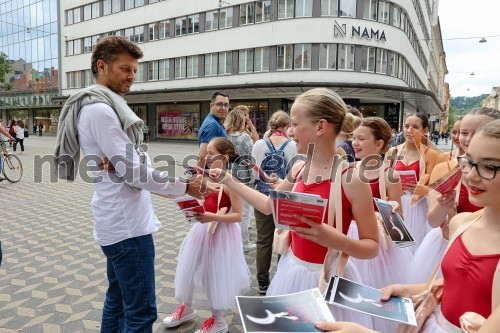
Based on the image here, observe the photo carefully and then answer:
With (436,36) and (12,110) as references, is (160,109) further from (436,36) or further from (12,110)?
(436,36)

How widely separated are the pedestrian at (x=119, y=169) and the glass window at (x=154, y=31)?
100ft

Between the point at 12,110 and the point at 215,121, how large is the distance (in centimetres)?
5446

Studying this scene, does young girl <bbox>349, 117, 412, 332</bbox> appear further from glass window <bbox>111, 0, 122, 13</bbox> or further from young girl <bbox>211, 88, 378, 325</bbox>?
glass window <bbox>111, 0, 122, 13</bbox>

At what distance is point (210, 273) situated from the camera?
10.6ft

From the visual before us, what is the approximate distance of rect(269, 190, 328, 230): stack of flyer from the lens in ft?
4.38

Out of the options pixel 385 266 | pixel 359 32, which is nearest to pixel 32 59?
pixel 359 32

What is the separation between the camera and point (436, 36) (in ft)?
209

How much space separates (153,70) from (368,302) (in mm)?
31786

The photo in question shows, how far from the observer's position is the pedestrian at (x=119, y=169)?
2107 mm

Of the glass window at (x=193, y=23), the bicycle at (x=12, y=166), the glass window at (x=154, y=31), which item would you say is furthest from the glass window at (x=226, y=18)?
the bicycle at (x=12, y=166)

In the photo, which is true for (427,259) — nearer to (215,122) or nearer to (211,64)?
(215,122)

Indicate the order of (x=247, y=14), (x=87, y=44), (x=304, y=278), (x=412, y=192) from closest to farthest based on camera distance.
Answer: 1. (x=304, y=278)
2. (x=412, y=192)
3. (x=247, y=14)
4. (x=87, y=44)

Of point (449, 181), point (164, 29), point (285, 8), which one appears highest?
point (164, 29)

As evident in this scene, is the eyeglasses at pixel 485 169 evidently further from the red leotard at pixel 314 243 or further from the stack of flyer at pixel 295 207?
the red leotard at pixel 314 243
